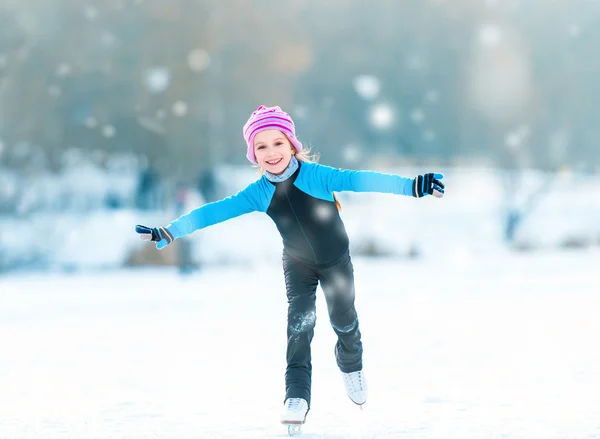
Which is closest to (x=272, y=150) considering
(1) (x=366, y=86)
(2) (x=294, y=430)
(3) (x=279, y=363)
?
(2) (x=294, y=430)

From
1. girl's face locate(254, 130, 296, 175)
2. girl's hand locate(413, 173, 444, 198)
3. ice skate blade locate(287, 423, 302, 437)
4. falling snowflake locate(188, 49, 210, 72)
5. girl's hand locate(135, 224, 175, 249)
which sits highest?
falling snowflake locate(188, 49, 210, 72)

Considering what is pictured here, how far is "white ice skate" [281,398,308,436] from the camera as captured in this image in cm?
400

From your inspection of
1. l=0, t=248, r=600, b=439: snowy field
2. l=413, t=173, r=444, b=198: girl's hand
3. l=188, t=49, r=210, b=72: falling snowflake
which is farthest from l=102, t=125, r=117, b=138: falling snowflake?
l=413, t=173, r=444, b=198: girl's hand

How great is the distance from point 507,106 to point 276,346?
51.5 ft

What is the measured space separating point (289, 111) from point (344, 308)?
15.4m

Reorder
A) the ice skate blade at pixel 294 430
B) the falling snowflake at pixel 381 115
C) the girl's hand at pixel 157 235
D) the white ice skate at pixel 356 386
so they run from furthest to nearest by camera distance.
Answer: the falling snowflake at pixel 381 115 < the white ice skate at pixel 356 386 < the ice skate blade at pixel 294 430 < the girl's hand at pixel 157 235

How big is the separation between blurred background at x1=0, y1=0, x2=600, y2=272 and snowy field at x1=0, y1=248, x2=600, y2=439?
4.92m

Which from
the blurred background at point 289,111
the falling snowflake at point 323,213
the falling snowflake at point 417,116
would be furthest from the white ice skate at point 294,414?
the falling snowflake at point 417,116

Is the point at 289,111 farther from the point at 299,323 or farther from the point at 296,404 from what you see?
the point at 296,404

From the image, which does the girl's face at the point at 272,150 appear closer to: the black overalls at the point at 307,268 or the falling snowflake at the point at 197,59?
the black overalls at the point at 307,268

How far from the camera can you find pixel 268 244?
60.4 feet

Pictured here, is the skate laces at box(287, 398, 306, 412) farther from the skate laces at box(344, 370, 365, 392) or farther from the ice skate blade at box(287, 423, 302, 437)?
the skate laces at box(344, 370, 365, 392)

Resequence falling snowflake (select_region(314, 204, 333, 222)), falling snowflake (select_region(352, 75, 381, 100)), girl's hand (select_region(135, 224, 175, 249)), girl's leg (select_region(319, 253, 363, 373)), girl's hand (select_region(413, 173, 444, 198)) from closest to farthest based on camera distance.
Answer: girl's hand (select_region(413, 173, 444, 198)) < girl's hand (select_region(135, 224, 175, 249)) < falling snowflake (select_region(314, 204, 333, 222)) < girl's leg (select_region(319, 253, 363, 373)) < falling snowflake (select_region(352, 75, 381, 100))

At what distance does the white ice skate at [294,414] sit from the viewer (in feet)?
13.1
